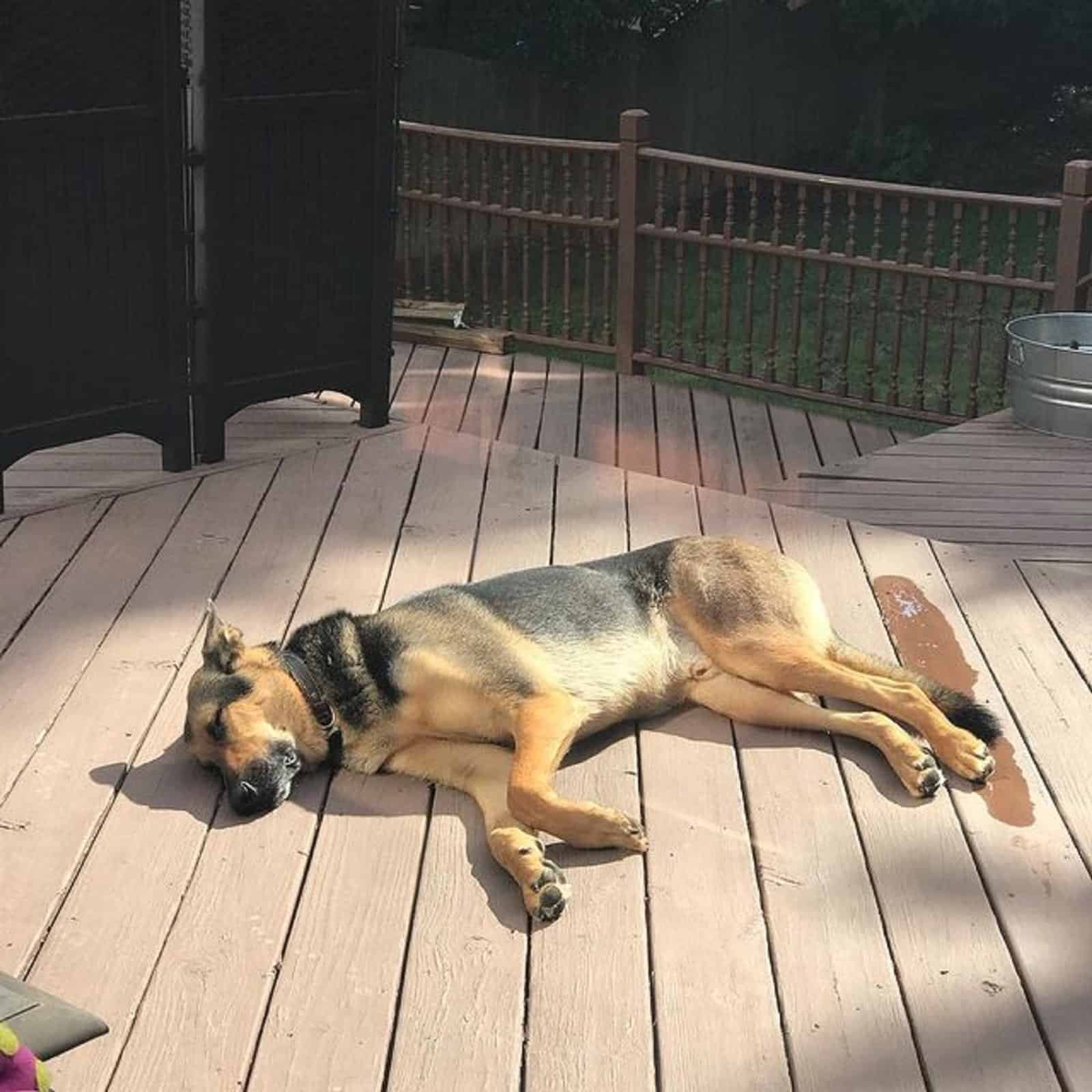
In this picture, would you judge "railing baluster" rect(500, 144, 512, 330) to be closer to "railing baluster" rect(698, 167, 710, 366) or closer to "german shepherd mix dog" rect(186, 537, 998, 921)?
"railing baluster" rect(698, 167, 710, 366)

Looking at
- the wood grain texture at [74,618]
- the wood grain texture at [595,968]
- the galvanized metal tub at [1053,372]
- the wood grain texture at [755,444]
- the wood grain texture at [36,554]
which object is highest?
the galvanized metal tub at [1053,372]

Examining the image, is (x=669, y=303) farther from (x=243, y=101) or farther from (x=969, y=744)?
(x=969, y=744)

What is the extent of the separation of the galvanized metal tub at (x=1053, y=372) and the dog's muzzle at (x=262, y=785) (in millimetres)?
4014

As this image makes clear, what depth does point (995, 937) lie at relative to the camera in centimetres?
342

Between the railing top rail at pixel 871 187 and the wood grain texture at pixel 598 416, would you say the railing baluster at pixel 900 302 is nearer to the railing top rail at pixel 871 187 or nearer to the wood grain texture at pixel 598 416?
the railing top rail at pixel 871 187

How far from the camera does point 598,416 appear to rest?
7949 mm

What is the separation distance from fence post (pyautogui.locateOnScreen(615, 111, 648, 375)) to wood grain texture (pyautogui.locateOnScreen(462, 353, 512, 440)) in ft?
1.84

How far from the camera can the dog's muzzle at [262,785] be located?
3.84 m

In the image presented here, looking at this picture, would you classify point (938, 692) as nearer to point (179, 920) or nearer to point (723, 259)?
point (179, 920)

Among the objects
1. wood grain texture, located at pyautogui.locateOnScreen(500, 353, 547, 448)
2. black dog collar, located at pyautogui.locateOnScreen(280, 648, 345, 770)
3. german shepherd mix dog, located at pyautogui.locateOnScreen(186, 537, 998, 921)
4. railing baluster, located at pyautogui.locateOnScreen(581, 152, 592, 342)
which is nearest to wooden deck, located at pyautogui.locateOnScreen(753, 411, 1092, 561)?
wood grain texture, located at pyautogui.locateOnScreen(500, 353, 547, 448)

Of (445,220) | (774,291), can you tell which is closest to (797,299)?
(774,291)

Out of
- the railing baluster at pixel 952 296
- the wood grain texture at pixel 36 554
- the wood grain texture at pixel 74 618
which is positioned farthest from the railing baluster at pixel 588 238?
the wood grain texture at pixel 36 554

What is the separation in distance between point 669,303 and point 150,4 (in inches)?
316

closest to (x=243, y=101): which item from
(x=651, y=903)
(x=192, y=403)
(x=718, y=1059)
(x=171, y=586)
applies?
(x=192, y=403)
